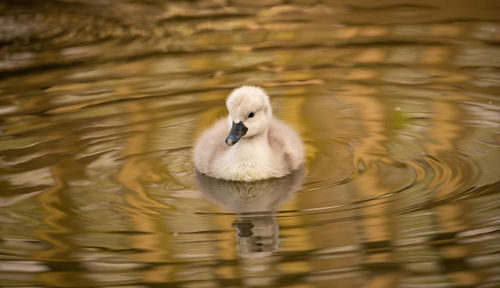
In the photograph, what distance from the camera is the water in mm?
→ 3986

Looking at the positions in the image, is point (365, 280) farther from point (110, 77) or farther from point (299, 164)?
point (110, 77)

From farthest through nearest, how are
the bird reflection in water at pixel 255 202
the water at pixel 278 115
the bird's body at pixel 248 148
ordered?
the bird's body at pixel 248 148 → the bird reflection in water at pixel 255 202 → the water at pixel 278 115

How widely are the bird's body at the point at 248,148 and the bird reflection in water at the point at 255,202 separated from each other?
52 millimetres

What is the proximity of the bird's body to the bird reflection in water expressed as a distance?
52 mm

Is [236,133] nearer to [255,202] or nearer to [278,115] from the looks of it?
[255,202]

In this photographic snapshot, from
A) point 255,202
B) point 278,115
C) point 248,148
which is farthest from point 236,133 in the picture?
point 278,115

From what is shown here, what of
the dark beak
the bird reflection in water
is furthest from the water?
the dark beak

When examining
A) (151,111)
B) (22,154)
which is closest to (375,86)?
(151,111)

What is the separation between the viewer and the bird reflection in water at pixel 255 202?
13.7ft

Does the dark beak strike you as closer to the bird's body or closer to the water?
the bird's body

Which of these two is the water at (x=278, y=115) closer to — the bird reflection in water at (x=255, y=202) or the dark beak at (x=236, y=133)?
the bird reflection in water at (x=255, y=202)

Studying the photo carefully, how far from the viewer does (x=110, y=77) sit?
23.3ft

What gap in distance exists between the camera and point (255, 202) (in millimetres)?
4746

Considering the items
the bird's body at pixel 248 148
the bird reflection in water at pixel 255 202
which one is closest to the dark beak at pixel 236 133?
the bird's body at pixel 248 148
